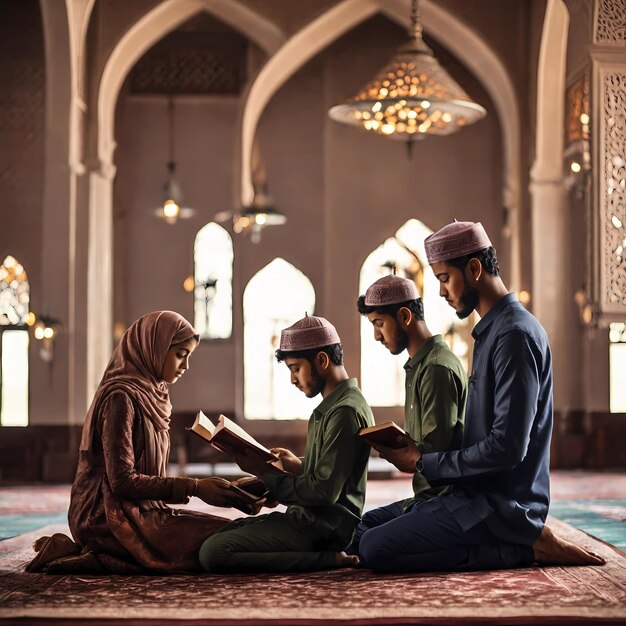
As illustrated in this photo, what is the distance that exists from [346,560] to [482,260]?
151 cm

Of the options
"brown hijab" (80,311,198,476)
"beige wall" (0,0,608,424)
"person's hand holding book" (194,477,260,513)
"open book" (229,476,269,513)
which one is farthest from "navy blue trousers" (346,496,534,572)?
"beige wall" (0,0,608,424)

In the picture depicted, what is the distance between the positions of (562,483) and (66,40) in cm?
659

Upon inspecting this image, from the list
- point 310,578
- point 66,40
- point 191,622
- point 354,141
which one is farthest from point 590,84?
point 354,141

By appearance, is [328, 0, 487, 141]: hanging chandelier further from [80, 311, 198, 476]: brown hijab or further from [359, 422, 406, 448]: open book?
[359, 422, 406, 448]: open book

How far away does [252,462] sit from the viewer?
546 cm

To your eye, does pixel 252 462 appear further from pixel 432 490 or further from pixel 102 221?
pixel 102 221

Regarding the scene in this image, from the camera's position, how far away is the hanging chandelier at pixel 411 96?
9.59 m

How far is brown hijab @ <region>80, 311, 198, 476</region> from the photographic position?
5.50 metres

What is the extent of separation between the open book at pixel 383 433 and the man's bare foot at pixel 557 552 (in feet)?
2.75

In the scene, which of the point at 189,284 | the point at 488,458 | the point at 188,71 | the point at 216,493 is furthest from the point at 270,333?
the point at 488,458

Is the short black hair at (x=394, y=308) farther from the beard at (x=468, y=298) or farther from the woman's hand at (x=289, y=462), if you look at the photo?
the woman's hand at (x=289, y=462)

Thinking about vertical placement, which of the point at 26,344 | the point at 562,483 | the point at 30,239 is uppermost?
the point at 30,239

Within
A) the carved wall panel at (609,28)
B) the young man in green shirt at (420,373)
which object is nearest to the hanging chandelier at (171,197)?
the carved wall panel at (609,28)

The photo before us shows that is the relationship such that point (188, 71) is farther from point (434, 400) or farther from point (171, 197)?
point (434, 400)
